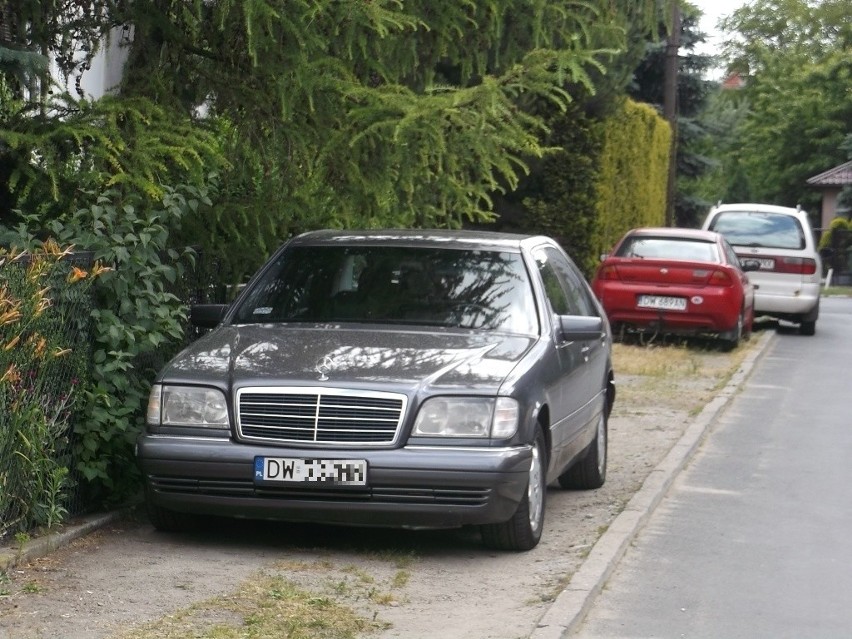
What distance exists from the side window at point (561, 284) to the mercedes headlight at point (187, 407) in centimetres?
211

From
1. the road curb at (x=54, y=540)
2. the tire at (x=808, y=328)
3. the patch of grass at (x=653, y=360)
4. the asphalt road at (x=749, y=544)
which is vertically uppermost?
the road curb at (x=54, y=540)

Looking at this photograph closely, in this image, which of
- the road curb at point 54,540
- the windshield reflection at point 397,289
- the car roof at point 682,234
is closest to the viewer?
the road curb at point 54,540

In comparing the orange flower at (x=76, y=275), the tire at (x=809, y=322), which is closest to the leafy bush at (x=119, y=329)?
the orange flower at (x=76, y=275)

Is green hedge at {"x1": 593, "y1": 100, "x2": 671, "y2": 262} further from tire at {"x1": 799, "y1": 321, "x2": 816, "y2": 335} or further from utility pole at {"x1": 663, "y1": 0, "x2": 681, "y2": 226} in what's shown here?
tire at {"x1": 799, "y1": 321, "x2": 816, "y2": 335}

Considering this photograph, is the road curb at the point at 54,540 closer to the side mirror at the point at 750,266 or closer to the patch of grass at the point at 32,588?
the patch of grass at the point at 32,588

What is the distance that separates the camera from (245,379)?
7.29 m

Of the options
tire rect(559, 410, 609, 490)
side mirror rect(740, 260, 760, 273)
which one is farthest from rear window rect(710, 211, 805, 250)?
Answer: tire rect(559, 410, 609, 490)

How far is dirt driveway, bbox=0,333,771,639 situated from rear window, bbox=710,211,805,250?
1456 centimetres

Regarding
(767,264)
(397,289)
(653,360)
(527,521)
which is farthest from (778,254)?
(527,521)

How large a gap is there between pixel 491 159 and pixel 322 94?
3.54 ft

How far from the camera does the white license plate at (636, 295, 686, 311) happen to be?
19.0 meters

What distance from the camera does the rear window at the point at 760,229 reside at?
2325 centimetres

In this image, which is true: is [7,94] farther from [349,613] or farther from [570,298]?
[349,613]

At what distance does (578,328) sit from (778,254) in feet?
50.5
